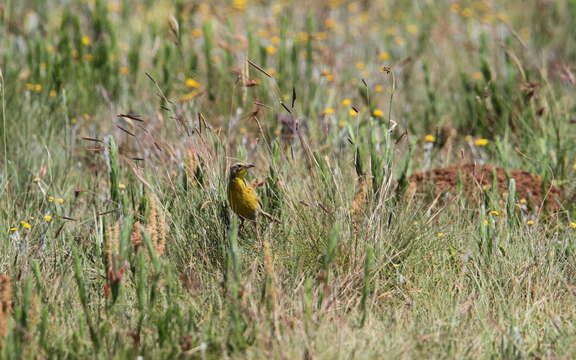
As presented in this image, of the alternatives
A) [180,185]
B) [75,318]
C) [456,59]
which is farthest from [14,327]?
[456,59]

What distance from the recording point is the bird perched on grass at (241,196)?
3.91 meters

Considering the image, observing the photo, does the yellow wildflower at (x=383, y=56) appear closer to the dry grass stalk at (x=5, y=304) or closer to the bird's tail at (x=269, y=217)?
the bird's tail at (x=269, y=217)

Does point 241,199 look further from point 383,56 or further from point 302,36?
point 302,36

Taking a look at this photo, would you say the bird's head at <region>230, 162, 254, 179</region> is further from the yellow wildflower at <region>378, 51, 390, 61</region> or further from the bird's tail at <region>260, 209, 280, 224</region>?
the yellow wildflower at <region>378, 51, 390, 61</region>

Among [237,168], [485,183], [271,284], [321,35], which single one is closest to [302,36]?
[321,35]

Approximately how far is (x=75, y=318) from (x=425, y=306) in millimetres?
1463

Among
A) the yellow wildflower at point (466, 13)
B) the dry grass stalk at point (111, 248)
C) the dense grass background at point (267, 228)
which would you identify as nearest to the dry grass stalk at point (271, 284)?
the dense grass background at point (267, 228)

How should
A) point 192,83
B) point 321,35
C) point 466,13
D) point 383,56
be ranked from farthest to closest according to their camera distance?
point 466,13 < point 321,35 < point 383,56 < point 192,83

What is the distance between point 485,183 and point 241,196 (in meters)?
1.68

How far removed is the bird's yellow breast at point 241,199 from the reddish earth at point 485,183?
3.70 ft

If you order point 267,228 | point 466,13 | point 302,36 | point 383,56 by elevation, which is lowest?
point 267,228

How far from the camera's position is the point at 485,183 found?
4.86 metres

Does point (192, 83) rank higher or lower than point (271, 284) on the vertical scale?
higher

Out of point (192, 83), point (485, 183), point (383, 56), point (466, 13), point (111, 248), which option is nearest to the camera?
point (111, 248)
